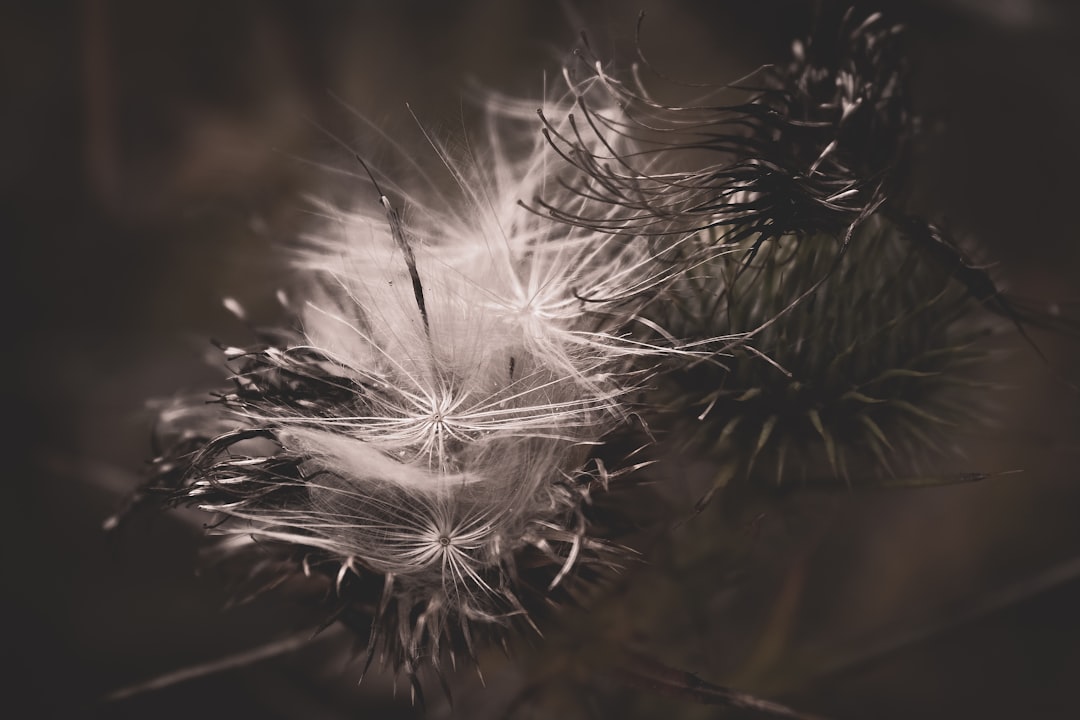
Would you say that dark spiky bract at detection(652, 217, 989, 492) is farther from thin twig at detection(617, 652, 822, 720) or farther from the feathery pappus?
thin twig at detection(617, 652, 822, 720)

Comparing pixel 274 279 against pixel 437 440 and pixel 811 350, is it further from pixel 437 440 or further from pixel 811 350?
pixel 811 350

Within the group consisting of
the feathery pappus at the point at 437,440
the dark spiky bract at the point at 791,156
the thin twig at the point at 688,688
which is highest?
the dark spiky bract at the point at 791,156

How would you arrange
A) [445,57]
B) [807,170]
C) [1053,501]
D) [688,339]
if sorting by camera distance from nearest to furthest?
[807,170] < [688,339] < [1053,501] < [445,57]

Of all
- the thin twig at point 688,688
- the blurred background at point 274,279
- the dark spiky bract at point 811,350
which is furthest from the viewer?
the blurred background at point 274,279

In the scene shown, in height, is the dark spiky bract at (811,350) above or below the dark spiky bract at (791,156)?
below

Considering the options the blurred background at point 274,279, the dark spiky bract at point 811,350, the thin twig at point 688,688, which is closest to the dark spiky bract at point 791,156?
the dark spiky bract at point 811,350

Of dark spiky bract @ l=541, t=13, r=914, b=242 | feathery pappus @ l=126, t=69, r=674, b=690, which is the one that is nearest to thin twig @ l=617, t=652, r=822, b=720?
feathery pappus @ l=126, t=69, r=674, b=690

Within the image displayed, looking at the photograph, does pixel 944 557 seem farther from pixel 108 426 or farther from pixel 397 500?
pixel 108 426

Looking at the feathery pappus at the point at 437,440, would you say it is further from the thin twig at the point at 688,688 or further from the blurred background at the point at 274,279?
the blurred background at the point at 274,279

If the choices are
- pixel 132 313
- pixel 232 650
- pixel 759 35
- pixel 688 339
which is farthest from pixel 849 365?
pixel 132 313

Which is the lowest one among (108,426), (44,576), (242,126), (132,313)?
(44,576)
